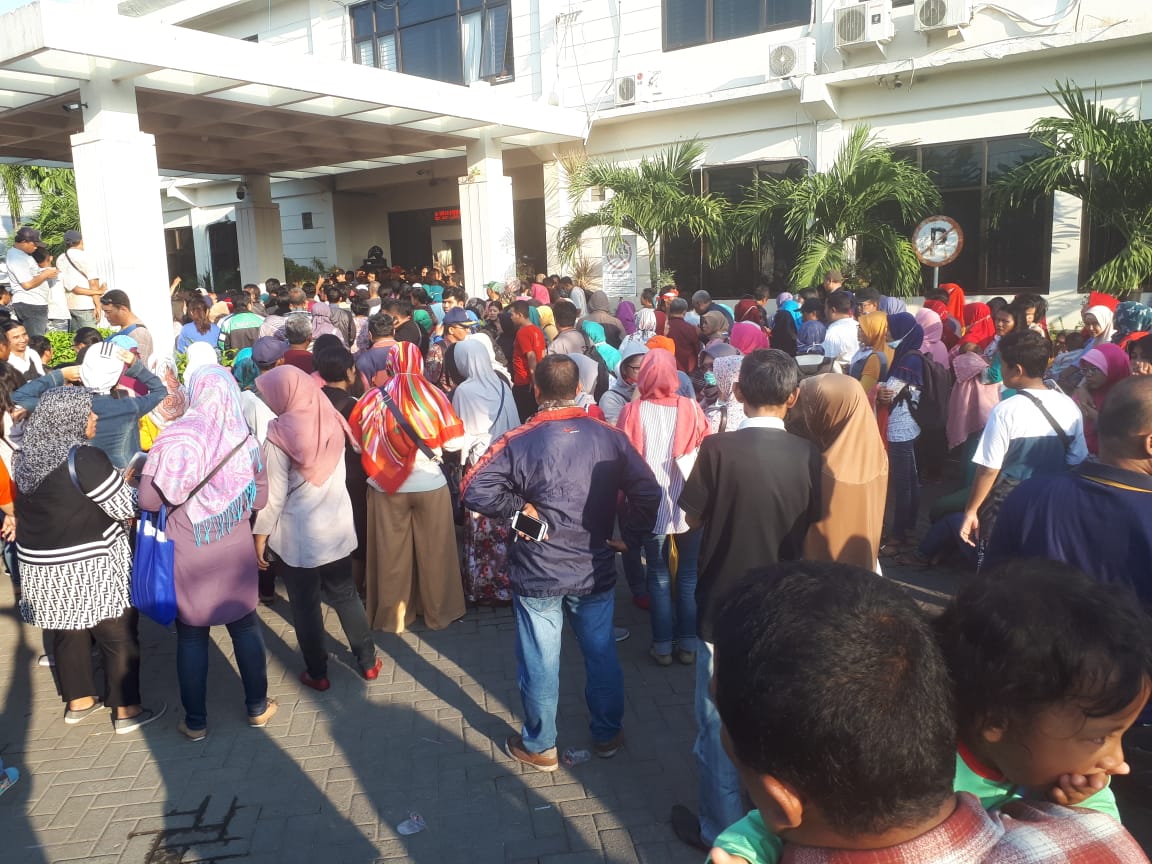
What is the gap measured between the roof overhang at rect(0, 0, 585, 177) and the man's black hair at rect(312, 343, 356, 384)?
626cm

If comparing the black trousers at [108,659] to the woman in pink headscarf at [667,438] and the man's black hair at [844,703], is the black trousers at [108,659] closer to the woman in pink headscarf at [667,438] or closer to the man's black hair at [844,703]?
the woman in pink headscarf at [667,438]

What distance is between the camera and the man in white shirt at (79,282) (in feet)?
31.1

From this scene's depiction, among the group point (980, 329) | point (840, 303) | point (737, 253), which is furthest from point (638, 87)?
point (980, 329)

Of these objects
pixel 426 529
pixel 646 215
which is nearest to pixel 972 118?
pixel 646 215

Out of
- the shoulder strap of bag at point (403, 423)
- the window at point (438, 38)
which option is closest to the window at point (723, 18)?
the window at point (438, 38)

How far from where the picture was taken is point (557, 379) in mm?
3523

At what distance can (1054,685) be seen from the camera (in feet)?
4.68

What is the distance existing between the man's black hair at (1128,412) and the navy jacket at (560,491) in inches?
66.3

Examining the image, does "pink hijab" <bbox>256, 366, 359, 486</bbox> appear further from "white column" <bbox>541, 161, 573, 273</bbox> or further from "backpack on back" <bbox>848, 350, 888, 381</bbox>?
"white column" <bbox>541, 161, 573, 273</bbox>

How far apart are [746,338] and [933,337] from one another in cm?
157

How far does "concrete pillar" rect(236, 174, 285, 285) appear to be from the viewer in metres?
18.2

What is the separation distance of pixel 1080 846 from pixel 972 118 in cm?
1352

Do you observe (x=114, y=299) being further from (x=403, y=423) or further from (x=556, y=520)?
(x=556, y=520)

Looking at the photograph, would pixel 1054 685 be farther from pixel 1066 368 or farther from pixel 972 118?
pixel 972 118
